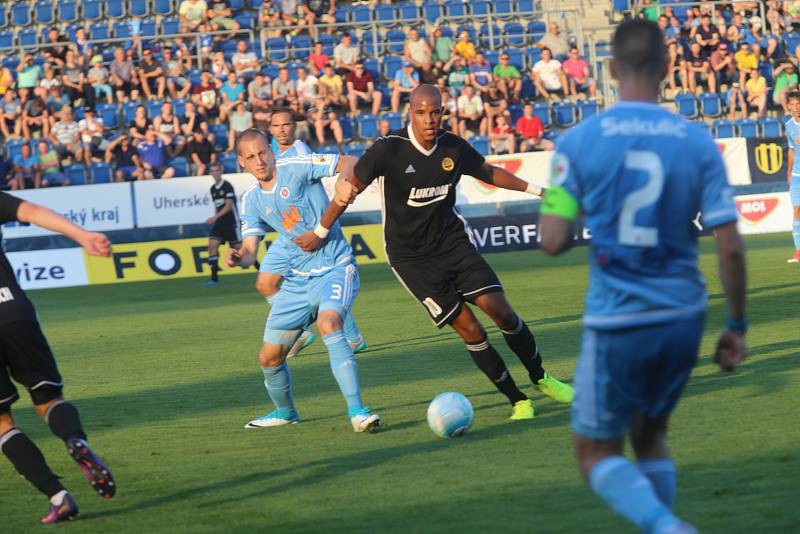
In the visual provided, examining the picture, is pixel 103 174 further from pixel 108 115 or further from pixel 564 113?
pixel 564 113

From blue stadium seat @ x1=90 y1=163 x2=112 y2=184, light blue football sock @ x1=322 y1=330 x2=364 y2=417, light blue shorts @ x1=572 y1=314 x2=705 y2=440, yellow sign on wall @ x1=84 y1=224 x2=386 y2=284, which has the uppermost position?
light blue shorts @ x1=572 y1=314 x2=705 y2=440

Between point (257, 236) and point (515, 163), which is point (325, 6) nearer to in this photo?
point (515, 163)

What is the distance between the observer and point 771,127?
92.2ft

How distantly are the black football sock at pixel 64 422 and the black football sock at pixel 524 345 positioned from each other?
3.39 m

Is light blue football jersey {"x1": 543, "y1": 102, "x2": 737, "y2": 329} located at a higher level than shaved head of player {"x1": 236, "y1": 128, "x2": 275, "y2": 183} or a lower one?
higher

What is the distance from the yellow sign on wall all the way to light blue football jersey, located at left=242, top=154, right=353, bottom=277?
51.5 feet

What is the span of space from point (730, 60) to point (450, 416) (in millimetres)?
23351

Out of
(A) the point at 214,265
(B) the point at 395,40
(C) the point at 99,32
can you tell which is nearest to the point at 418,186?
(A) the point at 214,265

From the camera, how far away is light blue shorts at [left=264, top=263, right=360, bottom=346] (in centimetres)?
870

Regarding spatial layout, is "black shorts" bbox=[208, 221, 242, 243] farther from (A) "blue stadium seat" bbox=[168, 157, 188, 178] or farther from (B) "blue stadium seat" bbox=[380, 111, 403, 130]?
(B) "blue stadium seat" bbox=[380, 111, 403, 130]

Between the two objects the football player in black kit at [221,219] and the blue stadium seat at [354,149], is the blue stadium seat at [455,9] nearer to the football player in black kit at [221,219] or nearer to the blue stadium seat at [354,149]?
the blue stadium seat at [354,149]

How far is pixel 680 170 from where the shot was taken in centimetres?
436

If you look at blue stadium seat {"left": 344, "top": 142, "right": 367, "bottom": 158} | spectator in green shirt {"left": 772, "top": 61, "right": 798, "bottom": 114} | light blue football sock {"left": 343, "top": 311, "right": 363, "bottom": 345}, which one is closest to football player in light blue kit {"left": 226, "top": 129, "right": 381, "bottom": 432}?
light blue football sock {"left": 343, "top": 311, "right": 363, "bottom": 345}

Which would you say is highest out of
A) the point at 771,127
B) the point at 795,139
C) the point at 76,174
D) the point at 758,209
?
the point at 795,139
